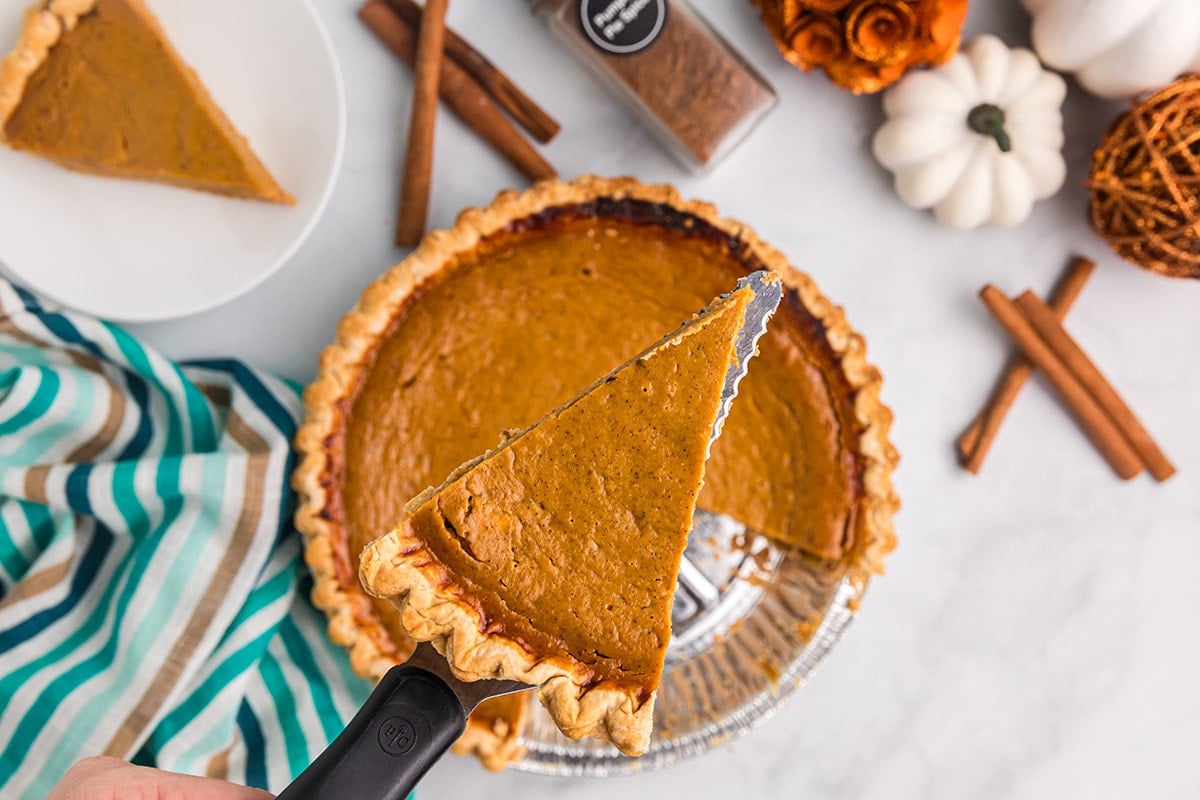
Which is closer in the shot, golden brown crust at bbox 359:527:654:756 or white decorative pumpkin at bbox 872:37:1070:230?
golden brown crust at bbox 359:527:654:756

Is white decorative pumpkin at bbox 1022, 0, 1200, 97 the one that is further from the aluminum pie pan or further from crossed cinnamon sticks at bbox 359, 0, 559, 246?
the aluminum pie pan

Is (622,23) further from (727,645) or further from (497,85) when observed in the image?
(727,645)

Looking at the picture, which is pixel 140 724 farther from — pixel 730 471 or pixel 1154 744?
pixel 1154 744

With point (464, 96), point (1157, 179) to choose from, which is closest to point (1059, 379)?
point (1157, 179)

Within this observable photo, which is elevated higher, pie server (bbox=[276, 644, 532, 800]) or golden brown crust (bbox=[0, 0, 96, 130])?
golden brown crust (bbox=[0, 0, 96, 130])

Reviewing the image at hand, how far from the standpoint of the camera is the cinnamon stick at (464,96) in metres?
2.40

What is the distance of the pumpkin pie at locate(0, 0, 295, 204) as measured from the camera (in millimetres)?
2217

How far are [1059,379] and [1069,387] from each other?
0.03 meters

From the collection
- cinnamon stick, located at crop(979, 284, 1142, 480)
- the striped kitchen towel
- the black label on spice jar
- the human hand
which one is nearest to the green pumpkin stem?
cinnamon stick, located at crop(979, 284, 1142, 480)

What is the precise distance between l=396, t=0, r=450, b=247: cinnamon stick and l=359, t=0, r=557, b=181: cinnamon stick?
0.12 ft

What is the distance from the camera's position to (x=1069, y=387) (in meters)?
2.55

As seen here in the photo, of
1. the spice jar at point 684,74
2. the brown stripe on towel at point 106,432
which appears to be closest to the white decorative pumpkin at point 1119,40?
the spice jar at point 684,74

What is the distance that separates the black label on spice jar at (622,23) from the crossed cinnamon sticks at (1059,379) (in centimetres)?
105

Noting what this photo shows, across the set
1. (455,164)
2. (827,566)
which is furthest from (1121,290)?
(455,164)
